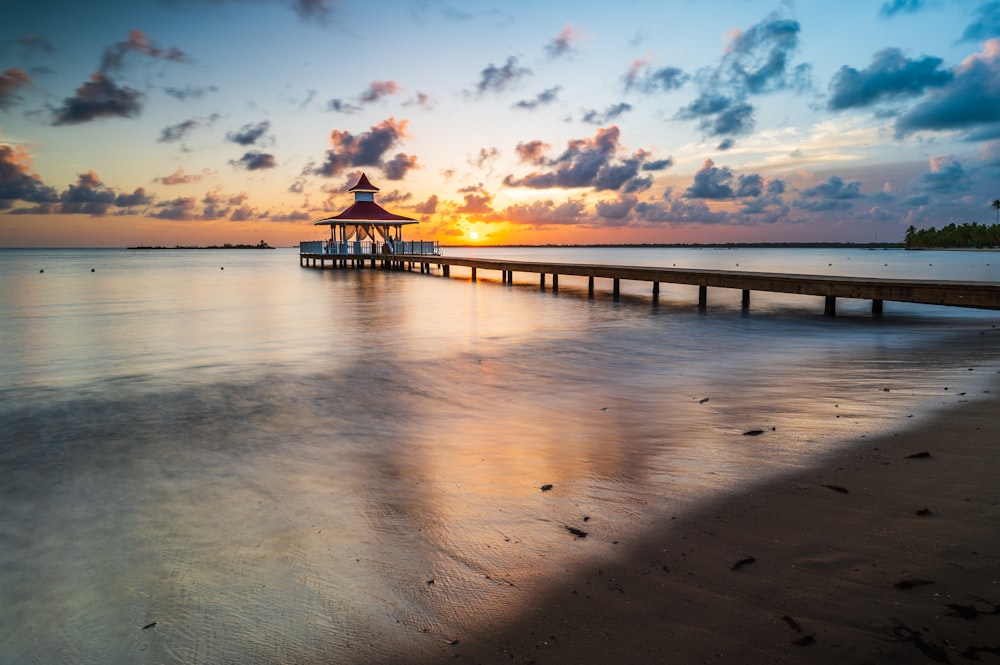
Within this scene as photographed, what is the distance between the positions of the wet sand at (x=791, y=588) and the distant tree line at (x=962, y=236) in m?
167

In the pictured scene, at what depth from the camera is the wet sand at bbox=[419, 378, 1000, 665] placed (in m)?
2.74

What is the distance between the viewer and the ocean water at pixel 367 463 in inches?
131

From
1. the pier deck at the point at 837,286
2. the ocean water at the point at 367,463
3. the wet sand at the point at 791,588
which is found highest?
the pier deck at the point at 837,286

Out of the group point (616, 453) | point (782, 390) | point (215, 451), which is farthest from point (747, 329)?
point (215, 451)

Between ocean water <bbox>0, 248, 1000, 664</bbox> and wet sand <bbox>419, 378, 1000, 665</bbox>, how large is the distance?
268 millimetres

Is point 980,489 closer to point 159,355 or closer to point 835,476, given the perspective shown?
point 835,476

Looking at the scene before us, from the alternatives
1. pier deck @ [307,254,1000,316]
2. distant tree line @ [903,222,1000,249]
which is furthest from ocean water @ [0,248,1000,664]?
distant tree line @ [903,222,1000,249]

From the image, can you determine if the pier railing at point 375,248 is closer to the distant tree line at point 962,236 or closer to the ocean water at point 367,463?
the ocean water at point 367,463

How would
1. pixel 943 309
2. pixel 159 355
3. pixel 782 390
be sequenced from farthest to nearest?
pixel 943 309 < pixel 159 355 < pixel 782 390

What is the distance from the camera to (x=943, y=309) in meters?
22.1

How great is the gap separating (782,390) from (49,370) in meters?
13.8

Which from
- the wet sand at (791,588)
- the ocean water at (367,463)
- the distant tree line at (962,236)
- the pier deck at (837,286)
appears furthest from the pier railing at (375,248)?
the distant tree line at (962,236)

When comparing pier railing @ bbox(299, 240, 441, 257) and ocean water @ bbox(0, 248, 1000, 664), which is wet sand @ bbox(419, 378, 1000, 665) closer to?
ocean water @ bbox(0, 248, 1000, 664)

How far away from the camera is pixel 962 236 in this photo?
14212cm
